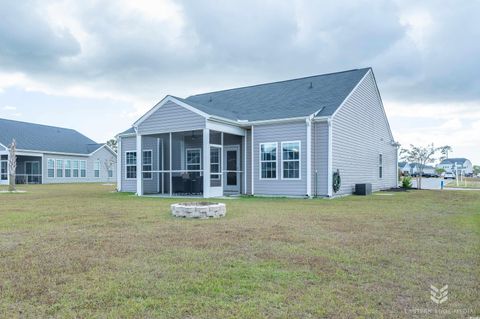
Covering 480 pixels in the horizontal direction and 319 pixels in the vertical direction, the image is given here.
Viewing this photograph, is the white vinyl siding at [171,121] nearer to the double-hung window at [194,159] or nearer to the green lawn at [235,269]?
the double-hung window at [194,159]

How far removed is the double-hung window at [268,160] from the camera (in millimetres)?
14500

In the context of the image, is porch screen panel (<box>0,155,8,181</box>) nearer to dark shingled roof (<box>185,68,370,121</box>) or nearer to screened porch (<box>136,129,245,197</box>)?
screened porch (<box>136,129,245,197</box>)

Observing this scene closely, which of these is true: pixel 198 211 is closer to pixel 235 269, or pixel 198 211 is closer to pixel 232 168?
pixel 235 269

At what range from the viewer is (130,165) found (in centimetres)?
1944

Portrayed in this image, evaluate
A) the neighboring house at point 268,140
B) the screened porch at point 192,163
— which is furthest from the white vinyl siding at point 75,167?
the screened porch at point 192,163

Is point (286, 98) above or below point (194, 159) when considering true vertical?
above

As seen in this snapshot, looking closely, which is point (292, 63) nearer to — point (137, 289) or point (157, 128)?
point (157, 128)

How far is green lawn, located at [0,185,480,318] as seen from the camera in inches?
114

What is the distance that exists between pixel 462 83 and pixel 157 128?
15.3 meters

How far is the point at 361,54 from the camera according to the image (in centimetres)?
1841

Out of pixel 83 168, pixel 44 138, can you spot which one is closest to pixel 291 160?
pixel 44 138

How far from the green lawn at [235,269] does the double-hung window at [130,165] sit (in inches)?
478

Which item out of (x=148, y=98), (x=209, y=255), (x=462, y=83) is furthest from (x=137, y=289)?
(x=148, y=98)

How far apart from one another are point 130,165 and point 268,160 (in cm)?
870
